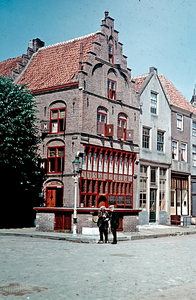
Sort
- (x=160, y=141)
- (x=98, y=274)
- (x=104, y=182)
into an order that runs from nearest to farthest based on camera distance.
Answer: (x=98, y=274) → (x=104, y=182) → (x=160, y=141)

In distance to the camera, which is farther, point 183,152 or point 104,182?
point 183,152

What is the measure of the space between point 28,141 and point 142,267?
16.4 metres

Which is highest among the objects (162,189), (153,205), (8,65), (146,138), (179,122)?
(8,65)

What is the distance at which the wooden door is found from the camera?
88.3 feet

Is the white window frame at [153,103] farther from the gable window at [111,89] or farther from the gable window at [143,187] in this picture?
the gable window at [111,89]

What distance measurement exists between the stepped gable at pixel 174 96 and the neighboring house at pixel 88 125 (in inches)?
279

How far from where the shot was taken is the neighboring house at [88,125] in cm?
2614

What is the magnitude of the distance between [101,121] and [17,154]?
6811 mm

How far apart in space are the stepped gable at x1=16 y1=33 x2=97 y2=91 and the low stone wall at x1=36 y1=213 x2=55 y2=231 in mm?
9236

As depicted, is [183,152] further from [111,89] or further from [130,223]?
[130,223]

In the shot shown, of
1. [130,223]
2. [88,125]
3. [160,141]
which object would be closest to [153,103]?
[160,141]

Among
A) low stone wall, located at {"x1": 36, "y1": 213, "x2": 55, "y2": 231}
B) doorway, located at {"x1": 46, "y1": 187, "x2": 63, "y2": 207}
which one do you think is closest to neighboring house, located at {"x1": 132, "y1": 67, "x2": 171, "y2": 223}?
doorway, located at {"x1": 46, "y1": 187, "x2": 63, "y2": 207}

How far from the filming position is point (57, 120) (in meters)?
27.4

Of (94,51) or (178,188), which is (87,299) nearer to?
(94,51)
